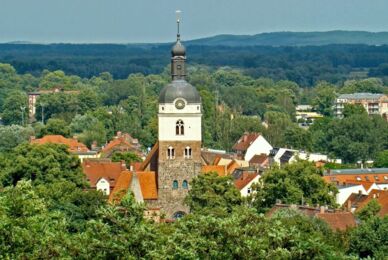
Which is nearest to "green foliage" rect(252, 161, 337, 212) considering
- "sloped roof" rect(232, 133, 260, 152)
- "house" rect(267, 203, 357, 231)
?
"house" rect(267, 203, 357, 231)

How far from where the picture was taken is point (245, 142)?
102125 millimetres

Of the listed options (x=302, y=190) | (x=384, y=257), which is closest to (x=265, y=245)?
(x=384, y=257)

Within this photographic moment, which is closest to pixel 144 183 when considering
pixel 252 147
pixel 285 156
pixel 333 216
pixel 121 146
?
pixel 333 216

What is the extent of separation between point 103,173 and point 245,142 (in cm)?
2868

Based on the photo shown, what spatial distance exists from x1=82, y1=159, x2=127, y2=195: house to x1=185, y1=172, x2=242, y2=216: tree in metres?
10.2

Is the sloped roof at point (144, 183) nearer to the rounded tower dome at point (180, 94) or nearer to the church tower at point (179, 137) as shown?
the church tower at point (179, 137)

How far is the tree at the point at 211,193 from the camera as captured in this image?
196 ft

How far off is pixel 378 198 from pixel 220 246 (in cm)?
2906

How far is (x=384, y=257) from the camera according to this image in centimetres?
3938

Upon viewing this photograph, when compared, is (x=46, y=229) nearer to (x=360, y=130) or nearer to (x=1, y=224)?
(x=1, y=224)

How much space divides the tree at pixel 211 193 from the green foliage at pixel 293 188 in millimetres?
985

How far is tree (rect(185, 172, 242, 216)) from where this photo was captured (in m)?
59.7

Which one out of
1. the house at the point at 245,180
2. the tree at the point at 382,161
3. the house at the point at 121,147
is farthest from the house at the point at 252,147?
the house at the point at 245,180

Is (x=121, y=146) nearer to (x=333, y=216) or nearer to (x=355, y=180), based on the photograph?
(x=355, y=180)
